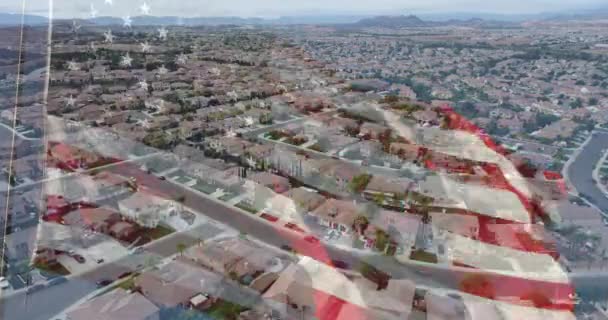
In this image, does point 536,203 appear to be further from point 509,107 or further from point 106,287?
point 509,107

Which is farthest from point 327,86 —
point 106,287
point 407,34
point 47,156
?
point 407,34

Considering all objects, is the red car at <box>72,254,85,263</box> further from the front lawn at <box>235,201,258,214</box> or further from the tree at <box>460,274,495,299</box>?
the tree at <box>460,274,495,299</box>

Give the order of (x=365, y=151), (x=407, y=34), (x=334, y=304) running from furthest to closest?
(x=407, y=34)
(x=365, y=151)
(x=334, y=304)

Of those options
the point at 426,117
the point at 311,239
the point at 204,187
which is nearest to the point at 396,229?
the point at 311,239

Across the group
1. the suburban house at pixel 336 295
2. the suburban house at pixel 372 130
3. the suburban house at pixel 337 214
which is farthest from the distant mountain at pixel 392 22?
the suburban house at pixel 336 295

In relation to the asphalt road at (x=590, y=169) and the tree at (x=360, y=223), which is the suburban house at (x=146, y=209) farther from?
the asphalt road at (x=590, y=169)

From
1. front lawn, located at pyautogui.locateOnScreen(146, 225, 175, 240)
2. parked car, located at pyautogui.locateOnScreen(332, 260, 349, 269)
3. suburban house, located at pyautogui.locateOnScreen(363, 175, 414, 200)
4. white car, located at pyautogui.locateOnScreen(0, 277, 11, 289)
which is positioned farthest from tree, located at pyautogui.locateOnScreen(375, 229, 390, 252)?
white car, located at pyautogui.locateOnScreen(0, 277, 11, 289)

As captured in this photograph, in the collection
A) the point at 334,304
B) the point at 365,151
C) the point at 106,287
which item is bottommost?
the point at 106,287
